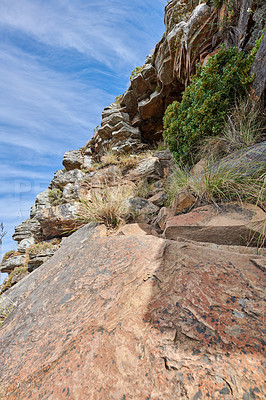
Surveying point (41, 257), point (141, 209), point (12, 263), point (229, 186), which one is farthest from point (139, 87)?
point (12, 263)

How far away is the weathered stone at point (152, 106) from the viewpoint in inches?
389

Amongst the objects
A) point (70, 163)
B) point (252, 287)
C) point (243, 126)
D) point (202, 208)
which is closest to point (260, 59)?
point (243, 126)

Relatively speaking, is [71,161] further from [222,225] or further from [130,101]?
[222,225]

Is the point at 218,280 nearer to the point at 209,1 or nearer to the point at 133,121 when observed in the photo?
the point at 209,1

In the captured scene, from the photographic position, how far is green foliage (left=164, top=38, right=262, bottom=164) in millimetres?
3543

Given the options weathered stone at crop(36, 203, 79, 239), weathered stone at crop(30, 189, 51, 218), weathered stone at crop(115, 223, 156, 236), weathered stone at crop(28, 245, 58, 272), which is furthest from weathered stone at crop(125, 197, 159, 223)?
weathered stone at crop(30, 189, 51, 218)

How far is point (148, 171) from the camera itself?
23.9 feet

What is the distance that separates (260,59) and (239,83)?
47 cm

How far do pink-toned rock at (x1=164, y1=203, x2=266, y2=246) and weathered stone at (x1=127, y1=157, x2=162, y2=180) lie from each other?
15.4ft

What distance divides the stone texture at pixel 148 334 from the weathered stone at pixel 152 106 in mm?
10375

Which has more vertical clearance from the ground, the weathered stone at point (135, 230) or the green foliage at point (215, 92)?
the green foliage at point (215, 92)

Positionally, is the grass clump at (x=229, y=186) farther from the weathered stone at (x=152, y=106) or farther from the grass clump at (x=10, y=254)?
the grass clump at (x=10, y=254)

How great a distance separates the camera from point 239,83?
3.57 metres

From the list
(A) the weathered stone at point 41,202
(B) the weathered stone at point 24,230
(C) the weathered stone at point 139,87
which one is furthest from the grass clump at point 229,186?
(B) the weathered stone at point 24,230
